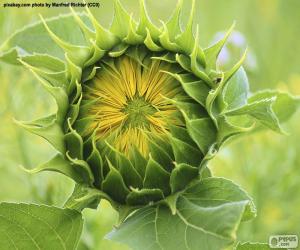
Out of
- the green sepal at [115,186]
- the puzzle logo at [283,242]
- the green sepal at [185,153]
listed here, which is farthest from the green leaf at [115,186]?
the puzzle logo at [283,242]

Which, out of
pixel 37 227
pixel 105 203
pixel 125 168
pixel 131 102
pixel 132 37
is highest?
pixel 132 37

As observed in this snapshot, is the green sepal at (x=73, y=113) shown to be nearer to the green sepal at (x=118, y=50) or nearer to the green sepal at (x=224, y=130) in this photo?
the green sepal at (x=118, y=50)

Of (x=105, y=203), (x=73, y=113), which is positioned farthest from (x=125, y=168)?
(x=105, y=203)

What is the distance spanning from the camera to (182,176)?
1397 millimetres

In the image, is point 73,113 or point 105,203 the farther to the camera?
point 105,203

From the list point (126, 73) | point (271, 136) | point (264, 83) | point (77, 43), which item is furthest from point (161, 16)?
point (126, 73)

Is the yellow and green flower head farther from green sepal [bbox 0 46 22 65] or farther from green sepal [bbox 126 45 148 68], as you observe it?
green sepal [bbox 0 46 22 65]

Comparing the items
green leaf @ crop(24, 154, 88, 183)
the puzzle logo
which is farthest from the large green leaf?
the puzzle logo

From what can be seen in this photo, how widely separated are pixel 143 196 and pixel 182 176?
77 millimetres

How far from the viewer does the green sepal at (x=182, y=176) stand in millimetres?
1381

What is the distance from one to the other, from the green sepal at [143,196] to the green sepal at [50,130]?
5.7 inches

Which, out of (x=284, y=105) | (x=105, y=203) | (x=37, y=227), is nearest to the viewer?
(x=37, y=227)

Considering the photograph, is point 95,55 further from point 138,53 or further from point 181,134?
point 181,134

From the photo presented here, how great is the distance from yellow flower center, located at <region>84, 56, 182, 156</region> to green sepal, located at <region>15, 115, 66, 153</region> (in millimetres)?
56
